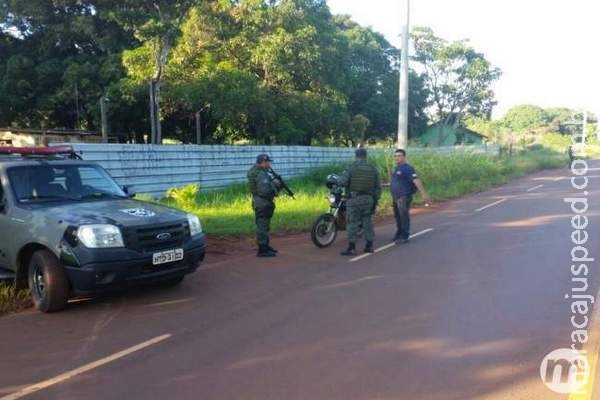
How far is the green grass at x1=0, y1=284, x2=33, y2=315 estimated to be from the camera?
6.70 meters

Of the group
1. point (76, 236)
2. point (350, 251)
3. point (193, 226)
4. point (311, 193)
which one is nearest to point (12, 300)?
point (76, 236)

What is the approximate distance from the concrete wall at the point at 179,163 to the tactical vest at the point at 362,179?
7.07 metres

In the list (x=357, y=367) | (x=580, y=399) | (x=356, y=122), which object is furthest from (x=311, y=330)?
(x=356, y=122)

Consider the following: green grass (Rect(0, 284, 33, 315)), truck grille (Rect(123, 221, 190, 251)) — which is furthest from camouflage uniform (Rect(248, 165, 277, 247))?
green grass (Rect(0, 284, 33, 315))

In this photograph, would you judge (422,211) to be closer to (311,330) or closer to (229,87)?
(229,87)

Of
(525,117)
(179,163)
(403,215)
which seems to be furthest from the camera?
(525,117)

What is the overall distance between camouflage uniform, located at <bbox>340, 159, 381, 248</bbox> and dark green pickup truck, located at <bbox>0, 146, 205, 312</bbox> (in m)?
3.18

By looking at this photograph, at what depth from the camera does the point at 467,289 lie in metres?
7.06

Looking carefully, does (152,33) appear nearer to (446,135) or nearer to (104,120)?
(104,120)

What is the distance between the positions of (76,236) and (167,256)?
1.00 m

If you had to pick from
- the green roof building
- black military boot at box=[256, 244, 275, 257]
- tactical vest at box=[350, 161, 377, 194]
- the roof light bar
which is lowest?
black military boot at box=[256, 244, 275, 257]

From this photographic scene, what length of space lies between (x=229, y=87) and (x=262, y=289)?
15965 mm

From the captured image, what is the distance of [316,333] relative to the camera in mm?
5504

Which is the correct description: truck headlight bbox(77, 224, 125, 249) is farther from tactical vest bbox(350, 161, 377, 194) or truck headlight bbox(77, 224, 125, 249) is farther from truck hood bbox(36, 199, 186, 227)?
tactical vest bbox(350, 161, 377, 194)
